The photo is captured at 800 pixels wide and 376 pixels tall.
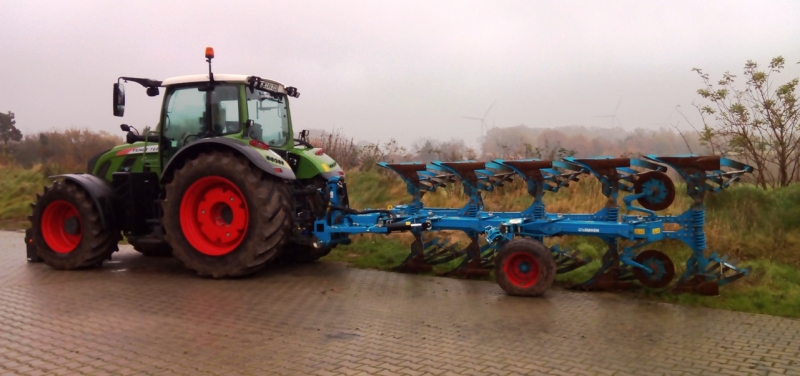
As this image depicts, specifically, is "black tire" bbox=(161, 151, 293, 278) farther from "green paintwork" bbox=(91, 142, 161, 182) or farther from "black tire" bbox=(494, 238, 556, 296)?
"black tire" bbox=(494, 238, 556, 296)

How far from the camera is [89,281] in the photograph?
7.48 m

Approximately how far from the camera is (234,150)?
25.1ft

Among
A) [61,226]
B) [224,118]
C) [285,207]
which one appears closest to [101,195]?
[61,226]

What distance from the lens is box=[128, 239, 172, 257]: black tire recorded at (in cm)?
828

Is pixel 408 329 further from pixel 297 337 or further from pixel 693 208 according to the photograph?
pixel 693 208

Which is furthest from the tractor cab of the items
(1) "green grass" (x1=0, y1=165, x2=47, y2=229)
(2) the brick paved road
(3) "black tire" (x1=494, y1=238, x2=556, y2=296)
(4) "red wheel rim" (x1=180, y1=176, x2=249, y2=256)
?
(1) "green grass" (x1=0, y1=165, x2=47, y2=229)

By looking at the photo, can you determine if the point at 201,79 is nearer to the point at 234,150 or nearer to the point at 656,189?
the point at 234,150

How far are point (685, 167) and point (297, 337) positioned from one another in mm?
4258

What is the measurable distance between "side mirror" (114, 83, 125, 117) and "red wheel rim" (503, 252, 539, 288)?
16.9 ft

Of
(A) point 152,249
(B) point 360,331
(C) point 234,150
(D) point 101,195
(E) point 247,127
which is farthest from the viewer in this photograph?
(A) point 152,249

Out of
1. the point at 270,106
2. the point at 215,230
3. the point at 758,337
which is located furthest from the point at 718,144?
the point at 215,230

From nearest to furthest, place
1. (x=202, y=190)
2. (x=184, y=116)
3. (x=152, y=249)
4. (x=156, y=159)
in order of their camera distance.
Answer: (x=202, y=190) < (x=184, y=116) < (x=156, y=159) < (x=152, y=249)

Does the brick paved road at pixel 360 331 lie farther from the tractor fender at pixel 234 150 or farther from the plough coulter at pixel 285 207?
the tractor fender at pixel 234 150

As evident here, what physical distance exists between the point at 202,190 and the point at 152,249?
156cm
